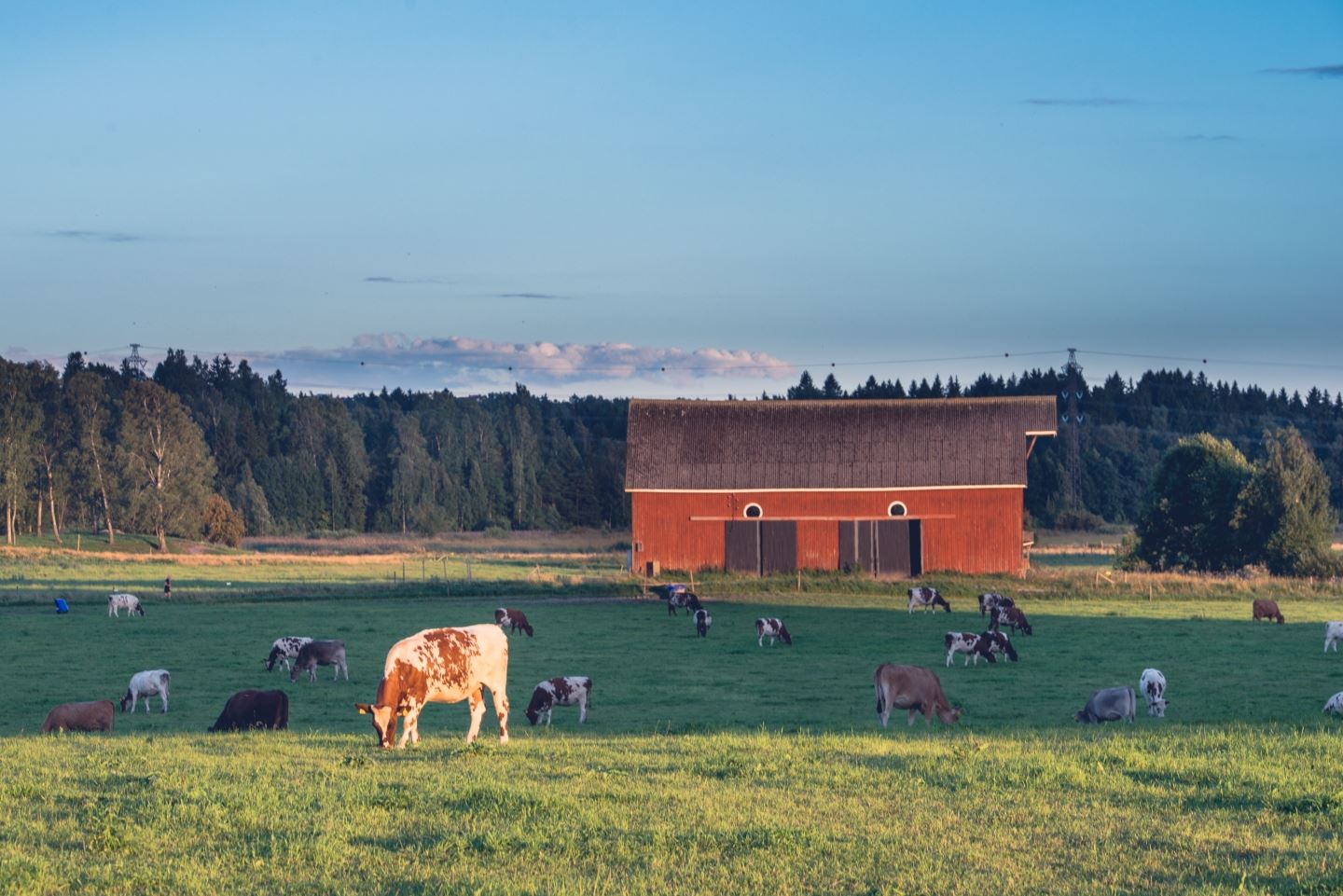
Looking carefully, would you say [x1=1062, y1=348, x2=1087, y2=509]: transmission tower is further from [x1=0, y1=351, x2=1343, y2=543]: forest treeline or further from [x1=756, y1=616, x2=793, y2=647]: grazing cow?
[x1=756, y1=616, x2=793, y2=647]: grazing cow

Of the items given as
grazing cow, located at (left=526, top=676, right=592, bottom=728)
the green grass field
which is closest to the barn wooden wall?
the green grass field

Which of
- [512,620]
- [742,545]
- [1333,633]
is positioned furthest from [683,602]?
[1333,633]

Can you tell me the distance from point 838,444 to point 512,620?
24278 mm

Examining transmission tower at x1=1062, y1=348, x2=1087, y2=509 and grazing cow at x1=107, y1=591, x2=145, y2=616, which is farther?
transmission tower at x1=1062, y1=348, x2=1087, y2=509

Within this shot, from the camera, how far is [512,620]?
3744cm

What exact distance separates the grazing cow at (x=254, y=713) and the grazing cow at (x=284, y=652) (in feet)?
28.3

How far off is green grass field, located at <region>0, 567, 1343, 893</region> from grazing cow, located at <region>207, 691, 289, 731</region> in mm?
920

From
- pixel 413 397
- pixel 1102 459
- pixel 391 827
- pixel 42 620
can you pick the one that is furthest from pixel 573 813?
pixel 413 397

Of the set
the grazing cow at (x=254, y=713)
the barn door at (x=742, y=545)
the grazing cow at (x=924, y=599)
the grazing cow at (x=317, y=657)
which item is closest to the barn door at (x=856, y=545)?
the barn door at (x=742, y=545)

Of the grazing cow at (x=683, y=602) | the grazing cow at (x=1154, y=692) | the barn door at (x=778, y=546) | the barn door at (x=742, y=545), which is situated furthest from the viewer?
the barn door at (x=742, y=545)

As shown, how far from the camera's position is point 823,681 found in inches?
1030

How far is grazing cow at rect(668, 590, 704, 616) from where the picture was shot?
4219 cm

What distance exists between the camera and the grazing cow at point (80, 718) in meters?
20.6

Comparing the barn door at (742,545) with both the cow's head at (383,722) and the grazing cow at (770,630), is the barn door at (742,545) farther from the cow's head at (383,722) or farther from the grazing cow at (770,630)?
the cow's head at (383,722)
